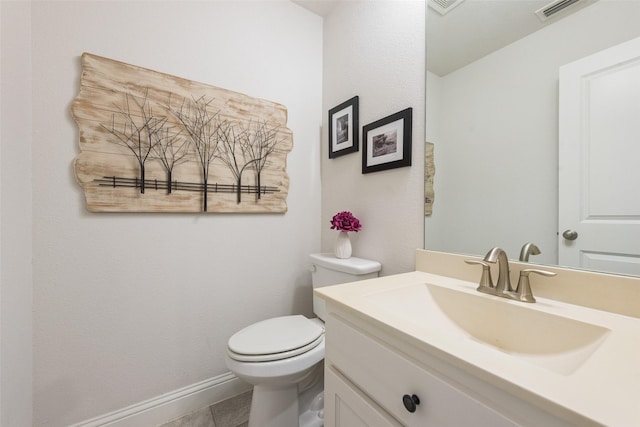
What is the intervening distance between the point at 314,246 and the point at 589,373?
4.67 ft

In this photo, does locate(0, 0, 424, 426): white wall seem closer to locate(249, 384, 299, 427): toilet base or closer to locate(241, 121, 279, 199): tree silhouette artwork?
locate(241, 121, 279, 199): tree silhouette artwork

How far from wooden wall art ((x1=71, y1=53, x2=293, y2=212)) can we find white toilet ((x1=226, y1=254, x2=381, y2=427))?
25.3 inches

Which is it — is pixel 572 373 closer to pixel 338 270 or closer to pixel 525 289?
pixel 525 289

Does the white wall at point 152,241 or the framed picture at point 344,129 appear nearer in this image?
the white wall at point 152,241

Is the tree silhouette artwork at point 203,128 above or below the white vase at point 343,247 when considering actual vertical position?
above

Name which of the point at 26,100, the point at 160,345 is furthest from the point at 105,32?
the point at 160,345

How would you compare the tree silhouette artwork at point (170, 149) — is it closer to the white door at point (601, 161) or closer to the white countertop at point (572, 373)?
the white countertop at point (572, 373)

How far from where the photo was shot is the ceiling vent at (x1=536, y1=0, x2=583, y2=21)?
706 millimetres

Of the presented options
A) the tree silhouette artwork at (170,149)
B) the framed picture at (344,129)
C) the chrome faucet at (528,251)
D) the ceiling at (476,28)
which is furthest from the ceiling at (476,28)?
the tree silhouette artwork at (170,149)

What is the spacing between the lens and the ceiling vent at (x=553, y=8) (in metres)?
0.71

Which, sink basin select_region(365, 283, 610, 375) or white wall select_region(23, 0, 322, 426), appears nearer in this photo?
sink basin select_region(365, 283, 610, 375)

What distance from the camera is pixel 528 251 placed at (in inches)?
31.1

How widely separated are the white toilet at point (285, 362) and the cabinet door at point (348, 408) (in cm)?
30

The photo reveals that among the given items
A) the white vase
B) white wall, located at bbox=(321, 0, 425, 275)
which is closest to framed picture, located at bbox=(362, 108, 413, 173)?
white wall, located at bbox=(321, 0, 425, 275)
